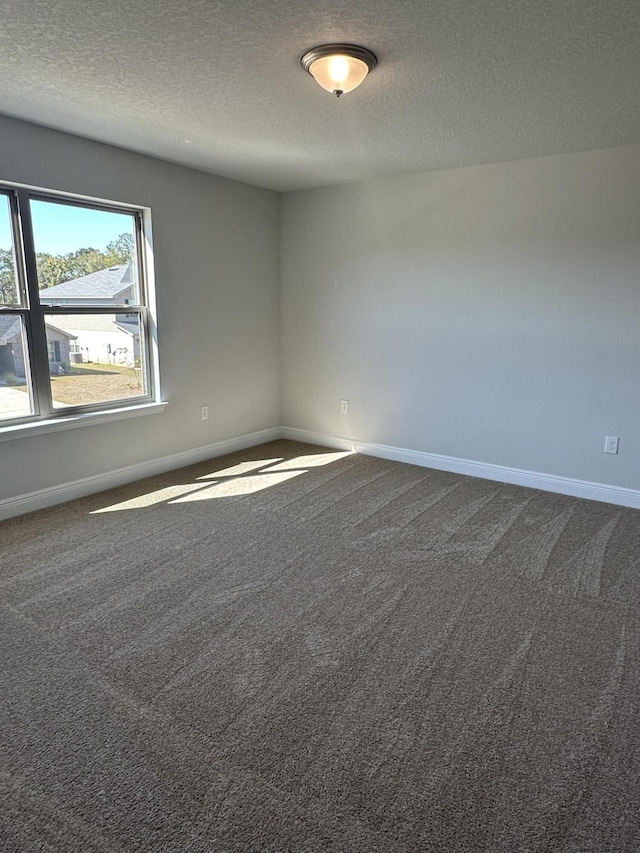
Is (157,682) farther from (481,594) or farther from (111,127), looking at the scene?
(111,127)

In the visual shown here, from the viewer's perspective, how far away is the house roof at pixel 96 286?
135 inches

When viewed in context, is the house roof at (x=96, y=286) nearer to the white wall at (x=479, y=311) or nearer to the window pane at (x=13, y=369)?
the window pane at (x=13, y=369)

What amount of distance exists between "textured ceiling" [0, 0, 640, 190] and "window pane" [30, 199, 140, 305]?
19.7 inches

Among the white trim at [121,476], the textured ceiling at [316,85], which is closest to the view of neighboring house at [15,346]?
the white trim at [121,476]

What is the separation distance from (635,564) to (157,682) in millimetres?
2479

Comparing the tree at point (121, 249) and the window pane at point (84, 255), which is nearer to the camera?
the window pane at point (84, 255)

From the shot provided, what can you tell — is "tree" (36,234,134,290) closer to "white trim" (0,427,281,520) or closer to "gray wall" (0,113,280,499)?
"gray wall" (0,113,280,499)

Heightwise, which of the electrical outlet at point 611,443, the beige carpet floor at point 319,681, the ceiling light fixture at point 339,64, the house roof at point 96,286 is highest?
the ceiling light fixture at point 339,64

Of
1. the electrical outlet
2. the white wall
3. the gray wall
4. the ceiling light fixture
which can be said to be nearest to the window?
the gray wall

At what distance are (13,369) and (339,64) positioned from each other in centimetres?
253

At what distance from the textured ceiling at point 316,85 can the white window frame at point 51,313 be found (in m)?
0.43

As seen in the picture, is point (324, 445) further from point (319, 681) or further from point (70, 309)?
point (319, 681)

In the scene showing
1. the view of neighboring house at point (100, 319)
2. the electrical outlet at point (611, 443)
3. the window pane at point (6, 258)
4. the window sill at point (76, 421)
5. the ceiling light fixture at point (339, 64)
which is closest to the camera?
the ceiling light fixture at point (339, 64)

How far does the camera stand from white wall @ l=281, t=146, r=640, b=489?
355cm
